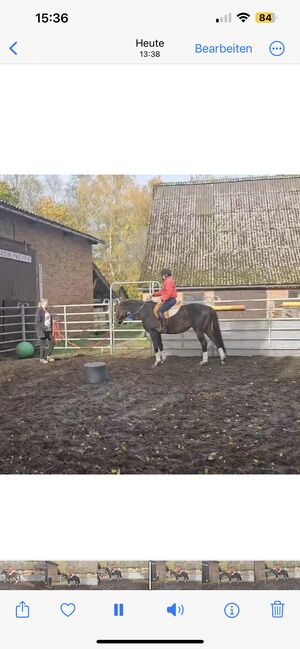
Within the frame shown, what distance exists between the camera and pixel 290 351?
18.4 ft

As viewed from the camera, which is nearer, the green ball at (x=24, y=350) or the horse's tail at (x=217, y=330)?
the horse's tail at (x=217, y=330)

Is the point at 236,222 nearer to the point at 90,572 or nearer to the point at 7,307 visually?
the point at 7,307

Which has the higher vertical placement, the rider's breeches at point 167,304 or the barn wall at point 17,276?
the barn wall at point 17,276
